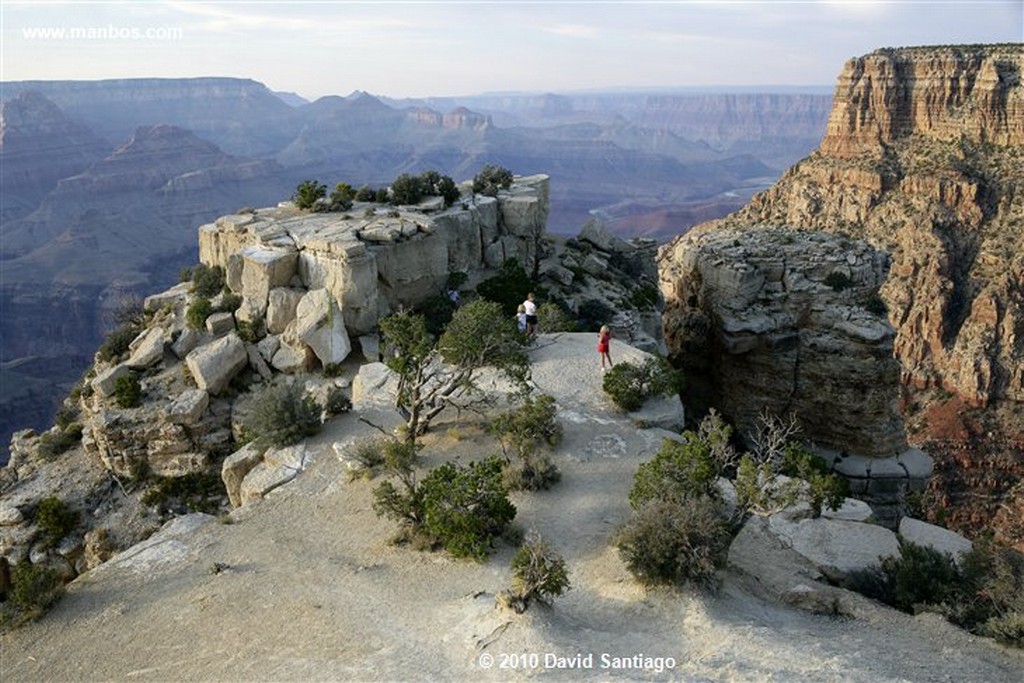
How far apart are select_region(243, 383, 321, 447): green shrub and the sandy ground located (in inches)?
92.7

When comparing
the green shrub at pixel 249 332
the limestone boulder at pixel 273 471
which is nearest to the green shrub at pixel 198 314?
the green shrub at pixel 249 332

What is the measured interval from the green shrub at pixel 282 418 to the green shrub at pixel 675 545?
32.4ft

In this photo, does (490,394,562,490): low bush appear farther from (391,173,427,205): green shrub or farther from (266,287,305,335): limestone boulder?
(391,173,427,205): green shrub

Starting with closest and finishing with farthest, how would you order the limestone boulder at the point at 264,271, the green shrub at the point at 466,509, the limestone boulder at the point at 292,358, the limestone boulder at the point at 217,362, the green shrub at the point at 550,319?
the green shrub at the point at 466,509
the limestone boulder at the point at 217,362
the limestone boulder at the point at 292,358
the limestone boulder at the point at 264,271
the green shrub at the point at 550,319

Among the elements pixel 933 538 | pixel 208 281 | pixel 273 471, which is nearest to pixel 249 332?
pixel 208 281

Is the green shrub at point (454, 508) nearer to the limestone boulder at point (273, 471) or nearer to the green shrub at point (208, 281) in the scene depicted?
the limestone boulder at point (273, 471)

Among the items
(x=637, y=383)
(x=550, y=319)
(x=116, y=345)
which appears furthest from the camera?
(x=116, y=345)

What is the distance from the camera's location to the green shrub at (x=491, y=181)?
31.7 metres

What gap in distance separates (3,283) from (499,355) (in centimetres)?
13011

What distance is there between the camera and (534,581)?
38.5 ft

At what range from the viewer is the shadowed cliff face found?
180ft

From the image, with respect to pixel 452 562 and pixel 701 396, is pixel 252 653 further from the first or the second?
pixel 701 396

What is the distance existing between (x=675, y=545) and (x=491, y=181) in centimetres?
2292

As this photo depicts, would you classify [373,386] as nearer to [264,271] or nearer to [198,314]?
[264,271]
